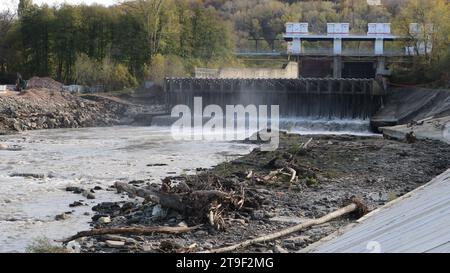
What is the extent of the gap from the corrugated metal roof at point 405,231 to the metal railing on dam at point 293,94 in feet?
127

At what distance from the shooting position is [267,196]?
18781 millimetres

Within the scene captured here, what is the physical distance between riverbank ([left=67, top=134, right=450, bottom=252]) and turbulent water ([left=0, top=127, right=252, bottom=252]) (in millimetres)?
1489

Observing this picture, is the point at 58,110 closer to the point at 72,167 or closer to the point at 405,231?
the point at 72,167

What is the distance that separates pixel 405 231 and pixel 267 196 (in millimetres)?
9150

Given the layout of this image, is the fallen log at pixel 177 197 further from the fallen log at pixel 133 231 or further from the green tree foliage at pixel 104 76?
the green tree foliage at pixel 104 76

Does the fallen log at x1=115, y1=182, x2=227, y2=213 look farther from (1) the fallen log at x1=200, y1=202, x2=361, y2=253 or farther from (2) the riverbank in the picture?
(1) the fallen log at x1=200, y1=202, x2=361, y2=253

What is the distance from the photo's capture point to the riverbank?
46.3ft

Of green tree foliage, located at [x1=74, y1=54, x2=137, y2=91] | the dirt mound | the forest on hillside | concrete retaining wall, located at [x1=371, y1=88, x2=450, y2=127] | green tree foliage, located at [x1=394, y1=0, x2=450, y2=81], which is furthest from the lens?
the forest on hillside

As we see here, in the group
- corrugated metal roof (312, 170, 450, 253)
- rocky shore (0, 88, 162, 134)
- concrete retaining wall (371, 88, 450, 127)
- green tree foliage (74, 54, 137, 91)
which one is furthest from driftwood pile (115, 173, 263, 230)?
green tree foliage (74, 54, 137, 91)

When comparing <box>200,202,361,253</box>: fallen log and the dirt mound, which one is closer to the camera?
<box>200,202,361,253</box>: fallen log

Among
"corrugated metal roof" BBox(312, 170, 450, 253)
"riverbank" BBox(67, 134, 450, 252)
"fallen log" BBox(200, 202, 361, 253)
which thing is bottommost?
"riverbank" BBox(67, 134, 450, 252)

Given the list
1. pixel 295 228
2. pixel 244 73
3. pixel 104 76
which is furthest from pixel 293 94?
pixel 295 228

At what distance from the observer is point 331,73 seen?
255 feet
